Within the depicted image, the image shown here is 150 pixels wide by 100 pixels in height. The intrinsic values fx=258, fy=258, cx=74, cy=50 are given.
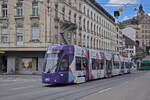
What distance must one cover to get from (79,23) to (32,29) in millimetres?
11750

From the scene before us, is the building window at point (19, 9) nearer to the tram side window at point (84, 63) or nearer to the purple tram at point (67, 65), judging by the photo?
the purple tram at point (67, 65)

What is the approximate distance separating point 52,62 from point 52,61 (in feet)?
0.24

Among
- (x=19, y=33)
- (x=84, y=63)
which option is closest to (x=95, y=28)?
(x=19, y=33)

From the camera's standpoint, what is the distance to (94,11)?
54.2m

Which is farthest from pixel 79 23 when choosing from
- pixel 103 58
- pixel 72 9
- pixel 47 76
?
pixel 47 76

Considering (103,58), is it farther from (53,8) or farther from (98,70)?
(53,8)

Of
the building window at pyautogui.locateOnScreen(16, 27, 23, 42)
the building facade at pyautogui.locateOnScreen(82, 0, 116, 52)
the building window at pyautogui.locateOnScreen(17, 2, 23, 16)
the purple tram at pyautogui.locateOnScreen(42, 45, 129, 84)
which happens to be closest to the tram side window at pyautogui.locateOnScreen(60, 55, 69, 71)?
the purple tram at pyautogui.locateOnScreen(42, 45, 129, 84)

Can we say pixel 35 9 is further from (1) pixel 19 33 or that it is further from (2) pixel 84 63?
(2) pixel 84 63

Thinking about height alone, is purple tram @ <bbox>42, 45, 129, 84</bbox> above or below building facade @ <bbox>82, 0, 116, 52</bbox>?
below

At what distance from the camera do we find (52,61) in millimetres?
18297

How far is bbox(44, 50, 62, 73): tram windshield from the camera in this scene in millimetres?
18062

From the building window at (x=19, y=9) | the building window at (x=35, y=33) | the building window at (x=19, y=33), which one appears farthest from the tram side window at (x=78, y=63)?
the building window at (x=19, y=9)

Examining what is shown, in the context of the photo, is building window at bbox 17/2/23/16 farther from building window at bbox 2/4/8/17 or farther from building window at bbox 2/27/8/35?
building window at bbox 2/27/8/35

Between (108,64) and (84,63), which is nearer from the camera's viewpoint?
(84,63)
